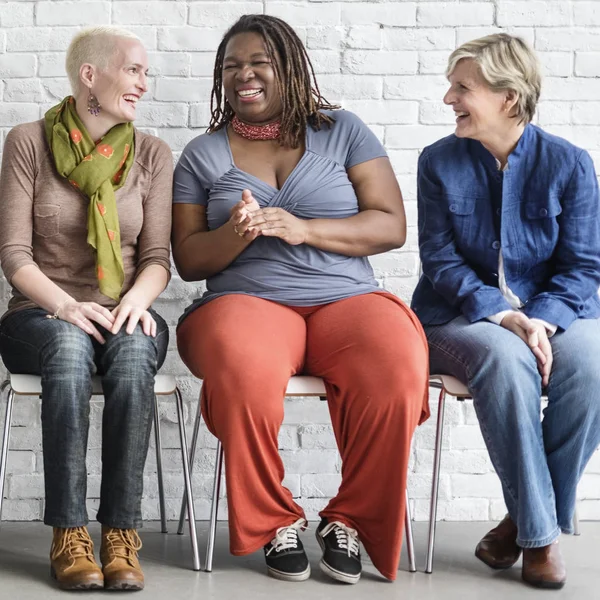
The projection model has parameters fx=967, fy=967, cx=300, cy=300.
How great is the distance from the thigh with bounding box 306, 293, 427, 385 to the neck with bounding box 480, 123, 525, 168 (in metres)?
0.44

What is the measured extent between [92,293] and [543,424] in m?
1.10

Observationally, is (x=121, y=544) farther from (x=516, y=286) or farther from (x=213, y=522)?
(x=516, y=286)

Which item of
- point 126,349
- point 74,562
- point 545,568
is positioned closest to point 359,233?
point 126,349

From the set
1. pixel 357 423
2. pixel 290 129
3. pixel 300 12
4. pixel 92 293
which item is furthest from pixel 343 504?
pixel 300 12

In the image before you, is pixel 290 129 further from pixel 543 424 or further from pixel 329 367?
pixel 543 424

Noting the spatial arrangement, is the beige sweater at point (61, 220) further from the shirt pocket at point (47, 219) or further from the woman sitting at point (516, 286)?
the woman sitting at point (516, 286)

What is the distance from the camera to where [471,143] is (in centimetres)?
240

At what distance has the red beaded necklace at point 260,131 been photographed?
244 cm

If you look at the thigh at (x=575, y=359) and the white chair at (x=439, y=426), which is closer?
the thigh at (x=575, y=359)

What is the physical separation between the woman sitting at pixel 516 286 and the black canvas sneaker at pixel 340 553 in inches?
13.6

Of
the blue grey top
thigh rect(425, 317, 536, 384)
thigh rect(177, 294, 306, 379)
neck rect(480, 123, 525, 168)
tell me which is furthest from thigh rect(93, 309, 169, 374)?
neck rect(480, 123, 525, 168)

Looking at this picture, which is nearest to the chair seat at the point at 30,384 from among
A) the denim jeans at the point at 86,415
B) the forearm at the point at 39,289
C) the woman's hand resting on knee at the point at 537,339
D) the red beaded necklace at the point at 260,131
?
the denim jeans at the point at 86,415

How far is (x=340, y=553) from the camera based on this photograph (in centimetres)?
208

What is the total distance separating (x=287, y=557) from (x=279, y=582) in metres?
0.06
